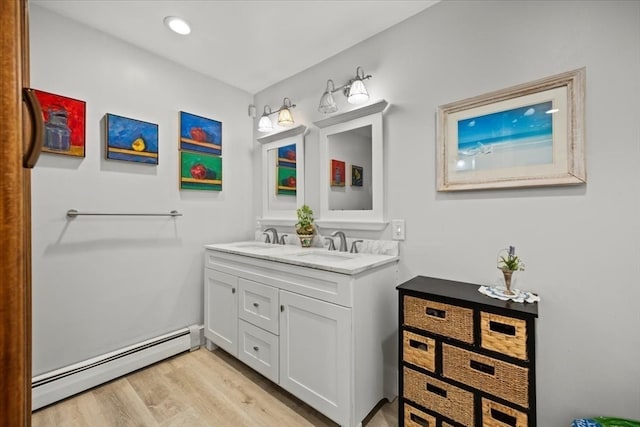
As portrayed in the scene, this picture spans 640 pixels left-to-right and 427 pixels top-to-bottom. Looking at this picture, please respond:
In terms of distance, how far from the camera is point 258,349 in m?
1.88

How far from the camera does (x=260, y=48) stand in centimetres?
210

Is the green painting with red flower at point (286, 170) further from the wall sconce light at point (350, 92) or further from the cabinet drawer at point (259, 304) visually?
the cabinet drawer at point (259, 304)

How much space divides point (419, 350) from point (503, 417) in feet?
1.25

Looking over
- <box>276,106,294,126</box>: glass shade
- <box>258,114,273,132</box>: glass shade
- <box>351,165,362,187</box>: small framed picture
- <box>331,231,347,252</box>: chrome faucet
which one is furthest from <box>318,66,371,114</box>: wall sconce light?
<box>331,231,347,252</box>: chrome faucet

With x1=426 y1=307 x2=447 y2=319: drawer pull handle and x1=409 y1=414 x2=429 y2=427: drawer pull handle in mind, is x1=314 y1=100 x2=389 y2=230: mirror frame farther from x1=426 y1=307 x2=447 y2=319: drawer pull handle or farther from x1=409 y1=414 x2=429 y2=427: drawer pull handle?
x1=409 y1=414 x2=429 y2=427: drawer pull handle

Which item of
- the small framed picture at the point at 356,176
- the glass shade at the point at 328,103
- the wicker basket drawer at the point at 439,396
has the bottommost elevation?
the wicker basket drawer at the point at 439,396

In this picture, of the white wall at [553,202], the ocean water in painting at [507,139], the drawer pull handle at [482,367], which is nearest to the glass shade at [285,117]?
the white wall at [553,202]

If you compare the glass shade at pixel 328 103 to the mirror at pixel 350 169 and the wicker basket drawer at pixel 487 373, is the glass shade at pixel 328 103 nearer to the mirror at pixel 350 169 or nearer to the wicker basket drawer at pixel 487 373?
the mirror at pixel 350 169

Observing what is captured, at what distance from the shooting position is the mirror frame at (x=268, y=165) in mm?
2396

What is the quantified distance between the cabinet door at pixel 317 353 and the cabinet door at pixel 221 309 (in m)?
0.54

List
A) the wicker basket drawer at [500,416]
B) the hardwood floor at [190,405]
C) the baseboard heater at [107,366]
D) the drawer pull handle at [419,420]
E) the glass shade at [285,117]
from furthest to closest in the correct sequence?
1. the glass shade at [285,117]
2. the baseboard heater at [107,366]
3. the hardwood floor at [190,405]
4. the drawer pull handle at [419,420]
5. the wicker basket drawer at [500,416]

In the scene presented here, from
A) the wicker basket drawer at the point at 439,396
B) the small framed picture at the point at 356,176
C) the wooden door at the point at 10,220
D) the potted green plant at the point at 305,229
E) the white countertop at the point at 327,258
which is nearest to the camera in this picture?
the wooden door at the point at 10,220

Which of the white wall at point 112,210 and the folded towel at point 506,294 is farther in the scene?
the white wall at point 112,210

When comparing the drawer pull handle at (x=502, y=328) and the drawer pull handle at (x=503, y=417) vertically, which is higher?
the drawer pull handle at (x=502, y=328)
